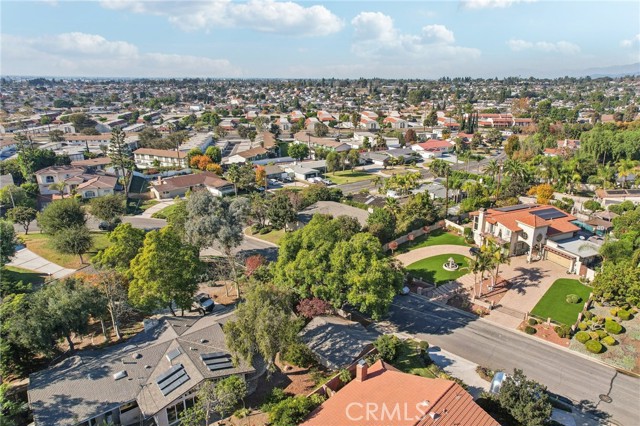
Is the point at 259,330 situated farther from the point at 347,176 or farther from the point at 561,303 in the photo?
the point at 347,176

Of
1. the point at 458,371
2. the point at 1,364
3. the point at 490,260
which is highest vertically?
the point at 490,260

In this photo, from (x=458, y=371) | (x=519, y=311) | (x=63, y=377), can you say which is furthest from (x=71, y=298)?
(x=519, y=311)

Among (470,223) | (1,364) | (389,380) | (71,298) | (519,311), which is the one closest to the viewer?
(389,380)

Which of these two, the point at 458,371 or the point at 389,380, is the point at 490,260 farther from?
the point at 389,380

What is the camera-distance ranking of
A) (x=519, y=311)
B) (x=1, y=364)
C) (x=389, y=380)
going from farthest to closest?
(x=519, y=311) < (x=1, y=364) < (x=389, y=380)

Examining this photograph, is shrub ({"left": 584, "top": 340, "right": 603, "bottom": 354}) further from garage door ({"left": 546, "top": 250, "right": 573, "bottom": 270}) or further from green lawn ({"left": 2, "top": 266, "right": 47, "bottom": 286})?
green lawn ({"left": 2, "top": 266, "right": 47, "bottom": 286})

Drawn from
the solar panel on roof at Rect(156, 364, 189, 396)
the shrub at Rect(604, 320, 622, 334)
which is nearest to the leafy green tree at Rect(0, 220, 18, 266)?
the solar panel on roof at Rect(156, 364, 189, 396)

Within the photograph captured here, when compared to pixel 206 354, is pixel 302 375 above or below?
below
